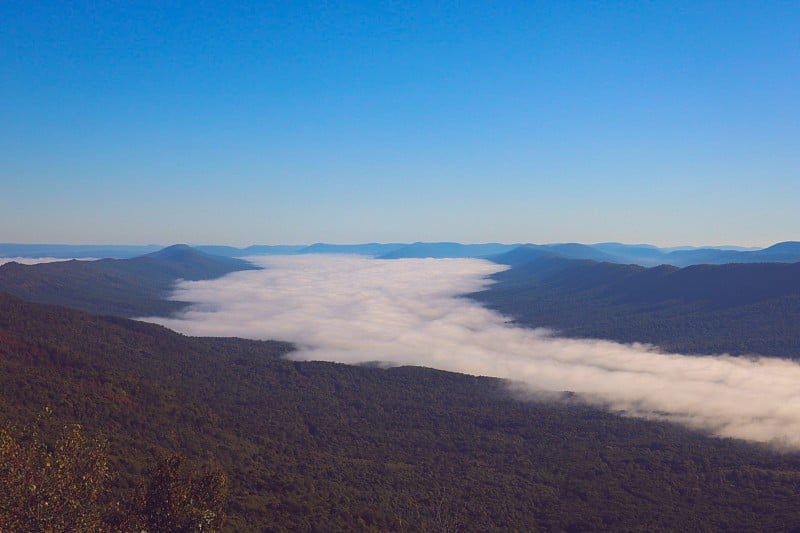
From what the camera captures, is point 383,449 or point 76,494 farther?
point 383,449

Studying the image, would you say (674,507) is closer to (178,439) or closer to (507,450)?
(507,450)

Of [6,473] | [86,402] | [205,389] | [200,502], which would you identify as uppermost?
[6,473]

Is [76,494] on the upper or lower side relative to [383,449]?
upper

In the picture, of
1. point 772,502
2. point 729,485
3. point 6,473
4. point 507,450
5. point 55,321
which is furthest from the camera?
point 55,321

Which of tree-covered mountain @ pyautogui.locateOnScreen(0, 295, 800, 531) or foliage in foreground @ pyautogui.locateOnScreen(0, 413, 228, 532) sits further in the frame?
tree-covered mountain @ pyautogui.locateOnScreen(0, 295, 800, 531)

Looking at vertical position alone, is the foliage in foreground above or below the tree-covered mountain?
above

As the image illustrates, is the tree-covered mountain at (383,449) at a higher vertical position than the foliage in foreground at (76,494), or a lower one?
lower

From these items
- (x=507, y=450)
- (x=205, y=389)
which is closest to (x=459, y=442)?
(x=507, y=450)

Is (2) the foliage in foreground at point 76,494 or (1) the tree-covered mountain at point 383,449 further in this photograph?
(1) the tree-covered mountain at point 383,449
